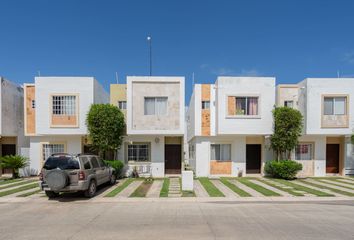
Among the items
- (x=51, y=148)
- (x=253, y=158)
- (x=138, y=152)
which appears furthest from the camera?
(x=253, y=158)

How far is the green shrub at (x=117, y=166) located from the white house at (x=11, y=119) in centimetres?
848

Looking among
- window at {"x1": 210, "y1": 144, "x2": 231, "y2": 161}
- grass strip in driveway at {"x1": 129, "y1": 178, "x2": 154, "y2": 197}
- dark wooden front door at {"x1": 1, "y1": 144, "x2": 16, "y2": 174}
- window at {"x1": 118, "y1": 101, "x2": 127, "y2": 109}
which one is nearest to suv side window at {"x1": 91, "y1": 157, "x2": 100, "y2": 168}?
grass strip in driveway at {"x1": 129, "y1": 178, "x2": 154, "y2": 197}

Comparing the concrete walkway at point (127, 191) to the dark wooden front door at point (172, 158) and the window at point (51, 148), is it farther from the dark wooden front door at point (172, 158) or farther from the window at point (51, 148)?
the window at point (51, 148)

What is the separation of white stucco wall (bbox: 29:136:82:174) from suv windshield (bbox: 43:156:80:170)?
748cm

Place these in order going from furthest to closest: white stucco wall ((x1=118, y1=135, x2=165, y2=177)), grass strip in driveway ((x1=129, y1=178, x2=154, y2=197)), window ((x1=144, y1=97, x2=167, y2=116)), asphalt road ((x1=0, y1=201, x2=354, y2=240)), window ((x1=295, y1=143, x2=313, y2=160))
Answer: window ((x1=295, y1=143, x2=313, y2=160)) < white stucco wall ((x1=118, y1=135, x2=165, y2=177)) < window ((x1=144, y1=97, x2=167, y2=116)) < grass strip in driveway ((x1=129, y1=178, x2=154, y2=197)) < asphalt road ((x1=0, y1=201, x2=354, y2=240))

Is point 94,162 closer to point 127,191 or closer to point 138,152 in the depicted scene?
point 127,191

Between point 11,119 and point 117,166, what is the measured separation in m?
9.51

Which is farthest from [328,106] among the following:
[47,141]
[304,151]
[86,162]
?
[47,141]

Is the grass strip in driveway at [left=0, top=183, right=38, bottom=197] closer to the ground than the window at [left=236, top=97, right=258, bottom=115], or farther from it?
closer to the ground

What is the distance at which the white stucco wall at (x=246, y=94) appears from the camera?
16391 mm

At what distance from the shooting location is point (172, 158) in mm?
18297

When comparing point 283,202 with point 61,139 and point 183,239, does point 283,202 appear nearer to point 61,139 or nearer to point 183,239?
point 183,239

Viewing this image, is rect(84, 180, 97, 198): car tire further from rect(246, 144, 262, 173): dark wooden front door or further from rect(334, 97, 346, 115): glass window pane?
rect(334, 97, 346, 115): glass window pane

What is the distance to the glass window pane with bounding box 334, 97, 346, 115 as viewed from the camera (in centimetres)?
1664
